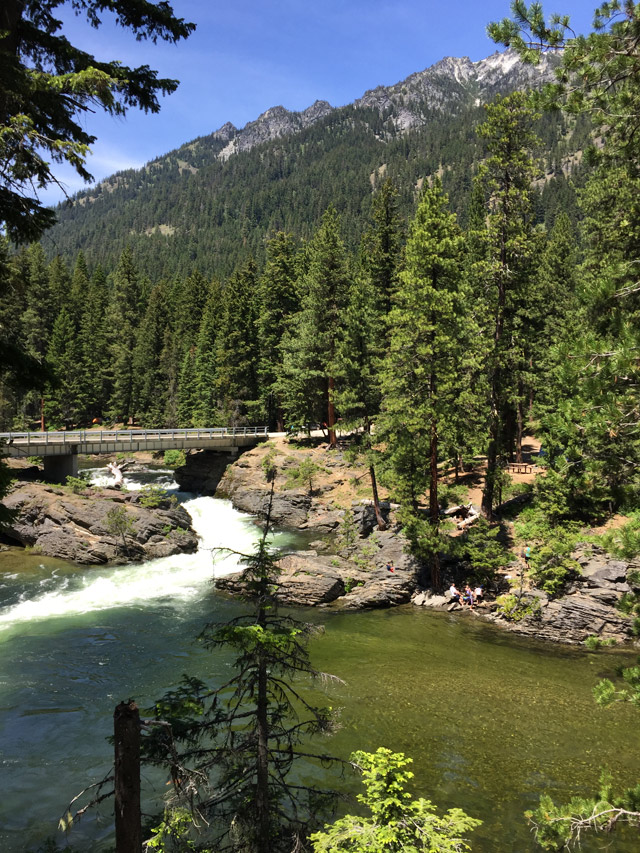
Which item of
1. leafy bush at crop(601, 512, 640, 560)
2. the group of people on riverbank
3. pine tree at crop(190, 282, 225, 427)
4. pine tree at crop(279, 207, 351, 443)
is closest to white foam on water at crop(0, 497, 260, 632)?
the group of people on riverbank

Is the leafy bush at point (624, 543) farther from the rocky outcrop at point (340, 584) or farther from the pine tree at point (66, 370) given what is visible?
the pine tree at point (66, 370)

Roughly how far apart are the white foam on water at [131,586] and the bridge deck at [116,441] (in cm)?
1190

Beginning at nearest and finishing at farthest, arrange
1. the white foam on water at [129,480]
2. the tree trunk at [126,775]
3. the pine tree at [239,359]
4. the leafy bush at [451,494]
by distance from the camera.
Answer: the tree trunk at [126,775] < the leafy bush at [451,494] < the white foam on water at [129,480] < the pine tree at [239,359]

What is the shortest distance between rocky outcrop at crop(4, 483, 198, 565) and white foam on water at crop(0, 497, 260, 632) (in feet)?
3.36

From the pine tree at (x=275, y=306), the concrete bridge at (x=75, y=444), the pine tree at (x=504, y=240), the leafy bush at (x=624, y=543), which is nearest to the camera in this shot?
the leafy bush at (x=624, y=543)

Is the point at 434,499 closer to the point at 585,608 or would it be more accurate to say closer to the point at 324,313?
the point at 585,608

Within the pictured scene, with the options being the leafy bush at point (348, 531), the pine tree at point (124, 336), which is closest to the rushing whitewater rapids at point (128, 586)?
the leafy bush at point (348, 531)

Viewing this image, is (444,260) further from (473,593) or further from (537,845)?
(537,845)

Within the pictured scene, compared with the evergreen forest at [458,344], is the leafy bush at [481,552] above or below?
below

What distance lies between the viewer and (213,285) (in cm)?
7844

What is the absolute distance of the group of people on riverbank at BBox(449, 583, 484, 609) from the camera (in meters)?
20.9

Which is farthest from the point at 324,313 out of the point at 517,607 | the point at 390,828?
the point at 390,828

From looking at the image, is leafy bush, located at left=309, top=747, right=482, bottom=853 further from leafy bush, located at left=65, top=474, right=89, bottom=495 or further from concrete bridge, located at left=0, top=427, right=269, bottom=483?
concrete bridge, located at left=0, top=427, right=269, bottom=483

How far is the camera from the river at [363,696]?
1066 cm
